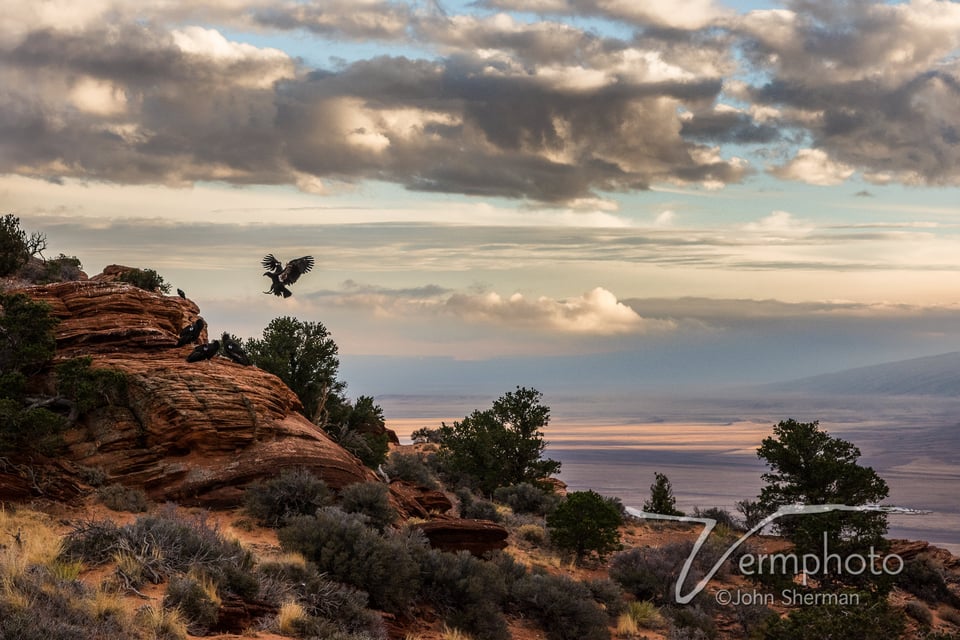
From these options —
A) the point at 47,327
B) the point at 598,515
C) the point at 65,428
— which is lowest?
the point at 598,515

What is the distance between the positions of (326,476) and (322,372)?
14348 mm

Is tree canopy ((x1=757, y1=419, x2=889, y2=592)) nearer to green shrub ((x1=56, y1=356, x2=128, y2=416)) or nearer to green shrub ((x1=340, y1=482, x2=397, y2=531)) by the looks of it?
green shrub ((x1=340, y1=482, x2=397, y2=531))

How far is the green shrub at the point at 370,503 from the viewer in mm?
23672

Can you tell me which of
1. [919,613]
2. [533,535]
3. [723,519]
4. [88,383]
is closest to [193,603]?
[88,383]

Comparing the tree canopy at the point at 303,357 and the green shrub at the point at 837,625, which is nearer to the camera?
the green shrub at the point at 837,625

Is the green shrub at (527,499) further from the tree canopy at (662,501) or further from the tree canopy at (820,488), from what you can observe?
the tree canopy at (820,488)

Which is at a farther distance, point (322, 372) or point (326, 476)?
point (322, 372)

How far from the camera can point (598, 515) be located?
33.2m

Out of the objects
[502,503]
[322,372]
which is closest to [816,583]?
[502,503]

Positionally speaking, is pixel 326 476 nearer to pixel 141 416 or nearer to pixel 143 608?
pixel 141 416

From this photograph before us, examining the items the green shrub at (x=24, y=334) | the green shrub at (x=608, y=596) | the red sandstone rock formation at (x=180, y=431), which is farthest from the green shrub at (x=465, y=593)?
the green shrub at (x=24, y=334)

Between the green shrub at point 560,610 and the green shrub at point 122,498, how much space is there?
10599mm

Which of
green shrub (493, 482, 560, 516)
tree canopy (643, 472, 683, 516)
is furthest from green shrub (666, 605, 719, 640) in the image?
tree canopy (643, 472, 683, 516)

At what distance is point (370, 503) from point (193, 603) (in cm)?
997
